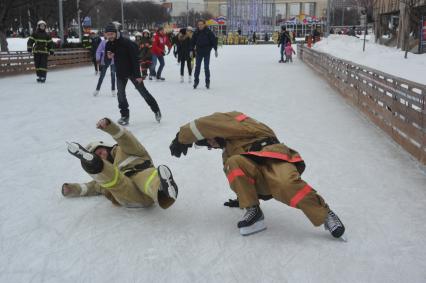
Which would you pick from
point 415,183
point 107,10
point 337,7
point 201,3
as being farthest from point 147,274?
point 201,3

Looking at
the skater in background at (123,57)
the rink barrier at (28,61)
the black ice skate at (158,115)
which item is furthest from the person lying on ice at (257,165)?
the rink barrier at (28,61)

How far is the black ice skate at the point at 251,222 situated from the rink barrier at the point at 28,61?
12.9m

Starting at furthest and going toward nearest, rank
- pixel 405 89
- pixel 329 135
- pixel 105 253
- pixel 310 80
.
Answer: pixel 310 80 < pixel 329 135 < pixel 405 89 < pixel 105 253

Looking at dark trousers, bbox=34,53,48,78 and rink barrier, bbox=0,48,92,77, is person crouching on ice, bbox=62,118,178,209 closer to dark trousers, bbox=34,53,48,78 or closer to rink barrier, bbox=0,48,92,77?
dark trousers, bbox=34,53,48,78

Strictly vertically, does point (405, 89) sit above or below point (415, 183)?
above

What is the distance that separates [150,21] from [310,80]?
216 feet

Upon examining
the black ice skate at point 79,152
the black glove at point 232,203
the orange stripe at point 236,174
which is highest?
the black ice skate at point 79,152

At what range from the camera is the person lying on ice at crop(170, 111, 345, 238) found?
2.95 m

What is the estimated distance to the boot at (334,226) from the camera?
3.07 m

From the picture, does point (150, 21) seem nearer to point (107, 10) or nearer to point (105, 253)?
point (107, 10)

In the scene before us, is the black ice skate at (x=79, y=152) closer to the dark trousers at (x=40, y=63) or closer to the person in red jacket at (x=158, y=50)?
the person in red jacket at (x=158, y=50)

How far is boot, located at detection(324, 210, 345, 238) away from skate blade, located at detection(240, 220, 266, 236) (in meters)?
0.41

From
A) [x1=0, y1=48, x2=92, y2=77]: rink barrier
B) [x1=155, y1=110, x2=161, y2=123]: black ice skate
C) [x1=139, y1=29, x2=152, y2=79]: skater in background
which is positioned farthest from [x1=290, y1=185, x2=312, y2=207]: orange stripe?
[x1=0, y1=48, x2=92, y2=77]: rink barrier

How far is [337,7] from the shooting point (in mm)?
86438
